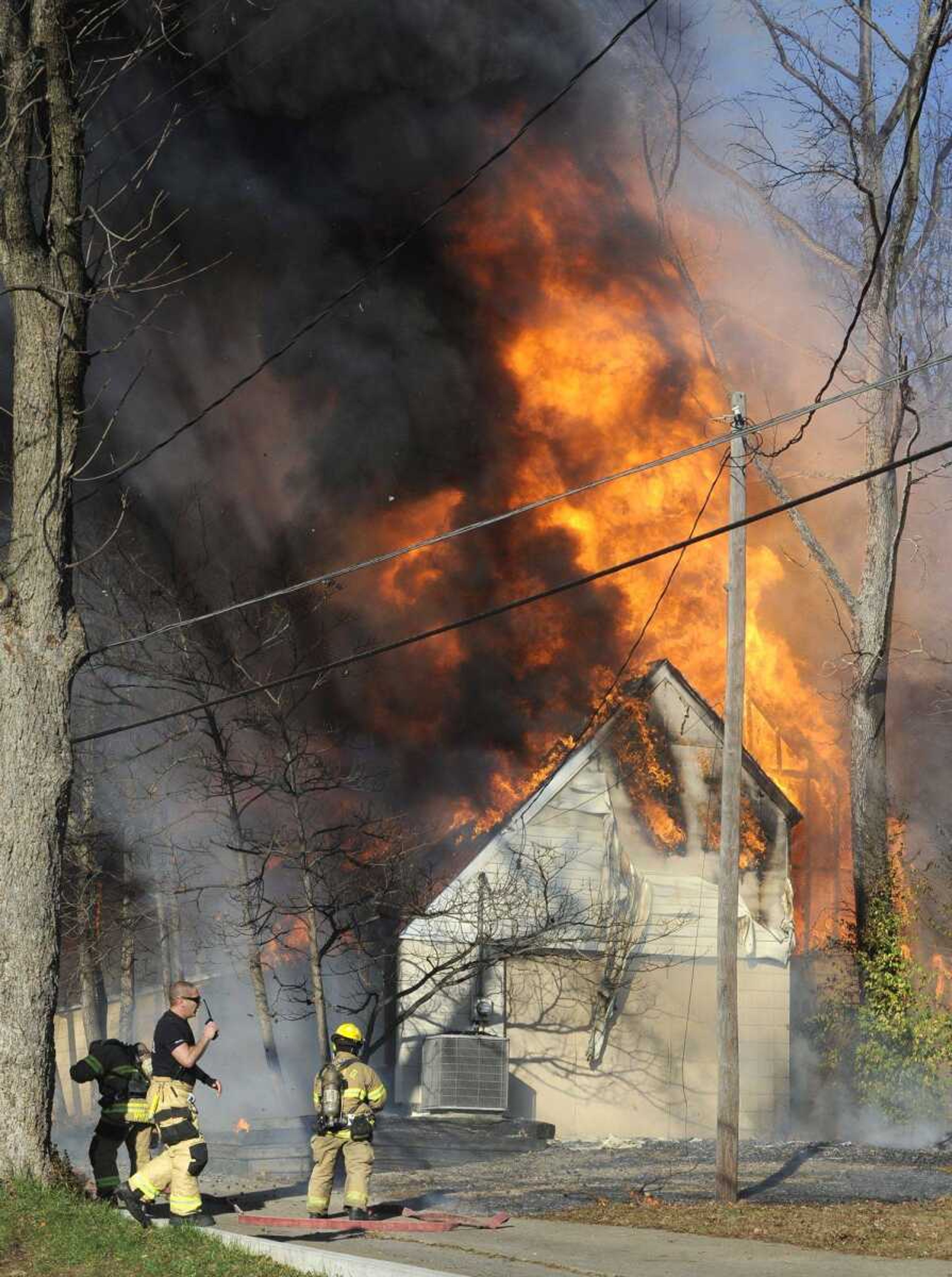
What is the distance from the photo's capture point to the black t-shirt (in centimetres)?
926

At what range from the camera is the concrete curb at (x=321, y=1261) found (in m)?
7.04

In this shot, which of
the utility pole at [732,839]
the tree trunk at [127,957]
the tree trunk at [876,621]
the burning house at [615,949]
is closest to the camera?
the utility pole at [732,839]

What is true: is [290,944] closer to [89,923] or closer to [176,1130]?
[89,923]

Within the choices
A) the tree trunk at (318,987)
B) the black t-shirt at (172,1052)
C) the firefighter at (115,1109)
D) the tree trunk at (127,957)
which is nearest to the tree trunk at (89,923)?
the tree trunk at (127,957)

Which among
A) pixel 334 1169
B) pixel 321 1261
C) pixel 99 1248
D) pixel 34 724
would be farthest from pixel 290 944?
pixel 321 1261

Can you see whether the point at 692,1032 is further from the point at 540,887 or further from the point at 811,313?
the point at 811,313

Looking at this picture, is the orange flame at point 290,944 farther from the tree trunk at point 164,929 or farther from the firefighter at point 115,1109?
the firefighter at point 115,1109

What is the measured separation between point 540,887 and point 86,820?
746 cm

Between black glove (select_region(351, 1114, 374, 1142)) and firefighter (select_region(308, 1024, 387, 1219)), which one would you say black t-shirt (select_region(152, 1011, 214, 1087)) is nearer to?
firefighter (select_region(308, 1024, 387, 1219))

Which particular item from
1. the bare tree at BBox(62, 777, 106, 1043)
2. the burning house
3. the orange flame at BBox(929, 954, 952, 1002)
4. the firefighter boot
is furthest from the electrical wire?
the bare tree at BBox(62, 777, 106, 1043)

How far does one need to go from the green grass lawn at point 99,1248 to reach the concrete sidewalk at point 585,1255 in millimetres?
363

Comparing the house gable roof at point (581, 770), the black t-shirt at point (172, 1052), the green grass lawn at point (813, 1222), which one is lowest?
the green grass lawn at point (813, 1222)

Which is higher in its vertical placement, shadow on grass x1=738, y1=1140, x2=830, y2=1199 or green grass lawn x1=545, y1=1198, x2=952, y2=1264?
green grass lawn x1=545, y1=1198, x2=952, y2=1264

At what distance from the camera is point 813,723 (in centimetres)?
2836
